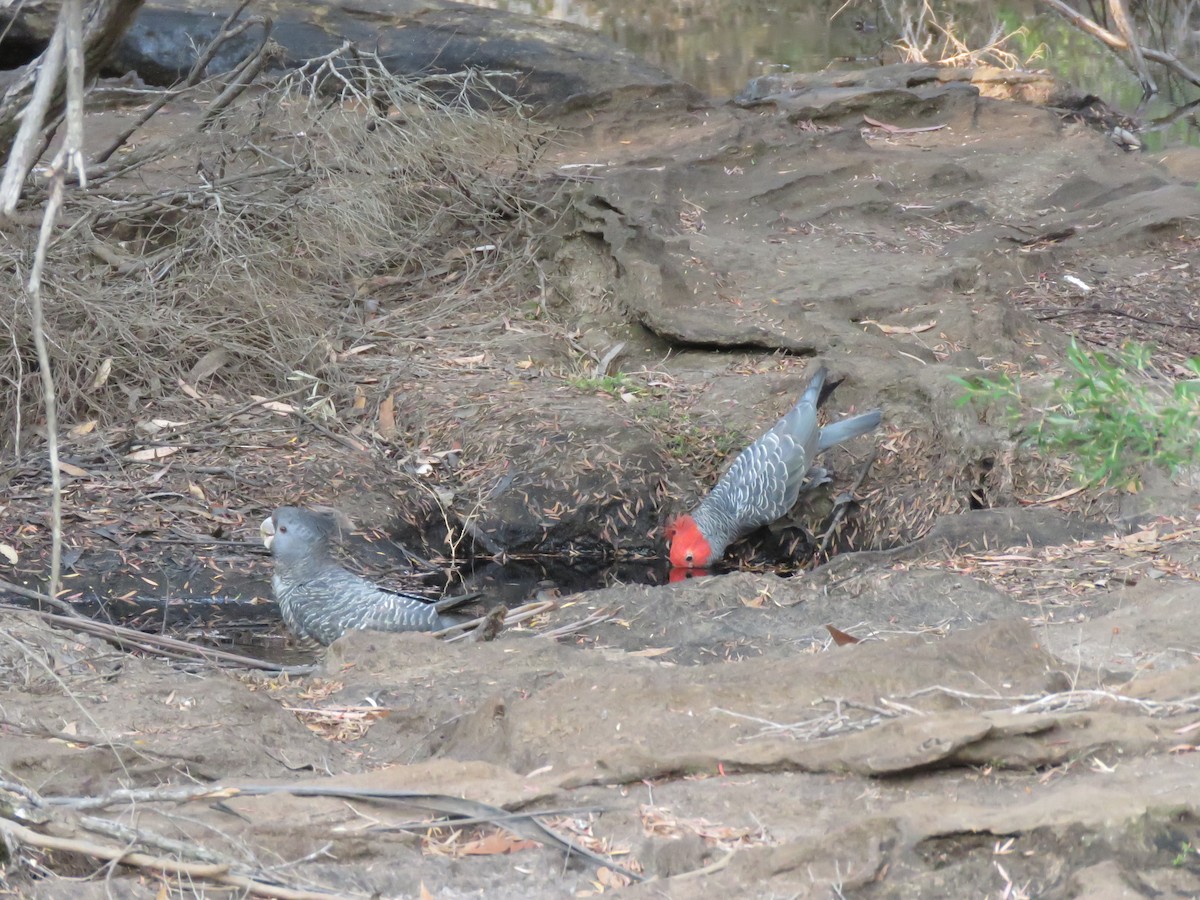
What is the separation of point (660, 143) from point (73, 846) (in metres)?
8.72

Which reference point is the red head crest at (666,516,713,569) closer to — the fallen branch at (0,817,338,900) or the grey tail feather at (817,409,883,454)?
the grey tail feather at (817,409,883,454)

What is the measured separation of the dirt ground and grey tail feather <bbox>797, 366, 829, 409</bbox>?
1.21 ft

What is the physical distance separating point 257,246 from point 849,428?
12.4 ft

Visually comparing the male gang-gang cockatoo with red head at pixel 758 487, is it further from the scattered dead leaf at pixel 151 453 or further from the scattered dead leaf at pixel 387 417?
the scattered dead leaf at pixel 151 453

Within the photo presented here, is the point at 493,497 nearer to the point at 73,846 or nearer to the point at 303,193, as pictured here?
the point at 303,193

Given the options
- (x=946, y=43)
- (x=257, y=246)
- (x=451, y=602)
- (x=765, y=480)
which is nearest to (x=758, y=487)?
(x=765, y=480)

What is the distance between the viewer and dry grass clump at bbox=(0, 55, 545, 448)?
738 cm

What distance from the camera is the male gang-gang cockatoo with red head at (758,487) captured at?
6.75 m

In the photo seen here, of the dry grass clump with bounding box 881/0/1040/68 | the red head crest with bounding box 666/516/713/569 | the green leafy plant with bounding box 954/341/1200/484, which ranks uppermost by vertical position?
the green leafy plant with bounding box 954/341/1200/484

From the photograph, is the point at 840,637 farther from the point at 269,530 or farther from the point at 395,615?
the point at 269,530

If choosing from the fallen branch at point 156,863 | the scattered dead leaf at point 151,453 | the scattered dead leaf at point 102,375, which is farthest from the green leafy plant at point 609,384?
the fallen branch at point 156,863

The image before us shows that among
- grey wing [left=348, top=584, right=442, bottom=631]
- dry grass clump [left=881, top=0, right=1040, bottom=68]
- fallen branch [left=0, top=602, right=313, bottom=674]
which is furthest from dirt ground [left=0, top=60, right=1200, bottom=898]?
dry grass clump [left=881, top=0, right=1040, bottom=68]

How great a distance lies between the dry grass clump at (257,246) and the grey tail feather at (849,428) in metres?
3.03

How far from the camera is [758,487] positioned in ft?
22.1
